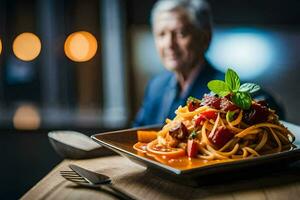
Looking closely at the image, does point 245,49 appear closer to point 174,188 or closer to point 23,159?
point 23,159

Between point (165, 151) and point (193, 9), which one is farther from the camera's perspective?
point (193, 9)

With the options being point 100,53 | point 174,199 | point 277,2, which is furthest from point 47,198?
point 100,53

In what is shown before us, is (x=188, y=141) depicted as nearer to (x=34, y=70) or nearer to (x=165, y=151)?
(x=165, y=151)

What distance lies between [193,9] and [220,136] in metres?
1.84

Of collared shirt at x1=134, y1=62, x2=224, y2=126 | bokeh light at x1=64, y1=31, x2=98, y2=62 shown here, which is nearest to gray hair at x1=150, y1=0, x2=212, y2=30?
collared shirt at x1=134, y1=62, x2=224, y2=126

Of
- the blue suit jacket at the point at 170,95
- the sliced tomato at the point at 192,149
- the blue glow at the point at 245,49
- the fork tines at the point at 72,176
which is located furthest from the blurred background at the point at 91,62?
the fork tines at the point at 72,176

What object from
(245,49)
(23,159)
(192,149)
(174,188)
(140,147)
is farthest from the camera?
(23,159)

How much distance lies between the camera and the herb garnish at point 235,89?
134cm

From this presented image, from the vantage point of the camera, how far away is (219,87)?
1387 millimetres

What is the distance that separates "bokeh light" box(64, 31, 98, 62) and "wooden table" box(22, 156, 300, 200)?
246 cm

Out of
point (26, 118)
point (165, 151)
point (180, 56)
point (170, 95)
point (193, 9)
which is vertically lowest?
point (26, 118)

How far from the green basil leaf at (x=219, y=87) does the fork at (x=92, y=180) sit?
37 centimetres

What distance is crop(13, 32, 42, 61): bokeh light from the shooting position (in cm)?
390

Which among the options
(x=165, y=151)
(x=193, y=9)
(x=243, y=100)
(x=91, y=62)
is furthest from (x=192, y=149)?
(x=91, y=62)
